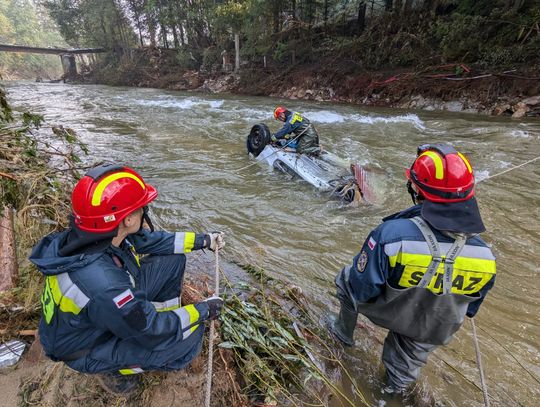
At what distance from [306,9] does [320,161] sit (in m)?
16.0

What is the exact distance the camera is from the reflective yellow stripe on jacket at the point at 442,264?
1637mm

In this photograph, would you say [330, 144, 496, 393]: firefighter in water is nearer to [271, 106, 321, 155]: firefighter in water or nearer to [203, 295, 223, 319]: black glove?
[203, 295, 223, 319]: black glove

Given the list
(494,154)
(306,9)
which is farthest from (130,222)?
(306,9)

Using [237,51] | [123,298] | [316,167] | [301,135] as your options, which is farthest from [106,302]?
[237,51]

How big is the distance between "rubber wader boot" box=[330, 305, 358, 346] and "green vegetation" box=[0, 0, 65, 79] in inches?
2540

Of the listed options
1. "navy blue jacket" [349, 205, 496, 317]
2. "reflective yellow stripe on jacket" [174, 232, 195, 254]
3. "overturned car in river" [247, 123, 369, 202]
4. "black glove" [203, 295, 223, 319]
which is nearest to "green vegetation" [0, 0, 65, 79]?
"overturned car in river" [247, 123, 369, 202]

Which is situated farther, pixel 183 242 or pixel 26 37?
pixel 26 37

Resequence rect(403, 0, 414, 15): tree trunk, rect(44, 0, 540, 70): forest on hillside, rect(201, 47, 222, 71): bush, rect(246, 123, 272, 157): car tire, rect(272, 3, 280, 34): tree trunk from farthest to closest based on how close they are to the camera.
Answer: rect(201, 47, 222, 71): bush
rect(272, 3, 280, 34): tree trunk
rect(403, 0, 414, 15): tree trunk
rect(44, 0, 540, 70): forest on hillside
rect(246, 123, 272, 157): car tire

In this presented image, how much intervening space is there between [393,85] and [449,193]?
1367cm

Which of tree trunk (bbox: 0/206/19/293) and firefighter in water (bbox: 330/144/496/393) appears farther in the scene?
tree trunk (bbox: 0/206/19/293)

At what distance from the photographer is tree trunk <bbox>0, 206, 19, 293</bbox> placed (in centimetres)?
238

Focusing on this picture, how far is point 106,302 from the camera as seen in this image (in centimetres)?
133

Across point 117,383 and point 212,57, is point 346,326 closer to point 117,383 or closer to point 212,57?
point 117,383

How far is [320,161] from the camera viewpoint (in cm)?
588
